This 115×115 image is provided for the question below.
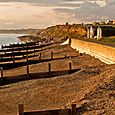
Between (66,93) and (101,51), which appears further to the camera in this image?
(101,51)

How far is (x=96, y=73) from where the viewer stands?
849 inches

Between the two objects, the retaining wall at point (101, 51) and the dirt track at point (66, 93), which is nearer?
the dirt track at point (66, 93)

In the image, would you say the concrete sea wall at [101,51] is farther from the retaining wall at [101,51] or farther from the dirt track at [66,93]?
the dirt track at [66,93]

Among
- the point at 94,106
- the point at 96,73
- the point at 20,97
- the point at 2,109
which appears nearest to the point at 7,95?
the point at 20,97

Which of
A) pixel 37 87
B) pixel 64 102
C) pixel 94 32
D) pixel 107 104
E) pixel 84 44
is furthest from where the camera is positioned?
pixel 94 32

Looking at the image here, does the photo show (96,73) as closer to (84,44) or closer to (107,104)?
(107,104)

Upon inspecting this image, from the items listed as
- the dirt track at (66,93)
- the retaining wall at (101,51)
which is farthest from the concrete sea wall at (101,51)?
the dirt track at (66,93)

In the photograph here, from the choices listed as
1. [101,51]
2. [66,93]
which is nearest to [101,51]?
[101,51]

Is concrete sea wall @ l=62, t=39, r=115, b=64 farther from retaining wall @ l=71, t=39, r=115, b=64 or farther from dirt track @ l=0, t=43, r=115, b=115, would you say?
dirt track @ l=0, t=43, r=115, b=115

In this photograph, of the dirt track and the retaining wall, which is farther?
the retaining wall

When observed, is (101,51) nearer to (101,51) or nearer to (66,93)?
(101,51)

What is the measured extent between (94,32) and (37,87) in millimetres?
55040

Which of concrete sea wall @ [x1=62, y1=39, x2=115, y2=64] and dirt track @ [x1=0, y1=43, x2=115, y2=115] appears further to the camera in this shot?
concrete sea wall @ [x1=62, y1=39, x2=115, y2=64]

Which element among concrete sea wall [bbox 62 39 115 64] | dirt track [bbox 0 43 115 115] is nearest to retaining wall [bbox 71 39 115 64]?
concrete sea wall [bbox 62 39 115 64]
